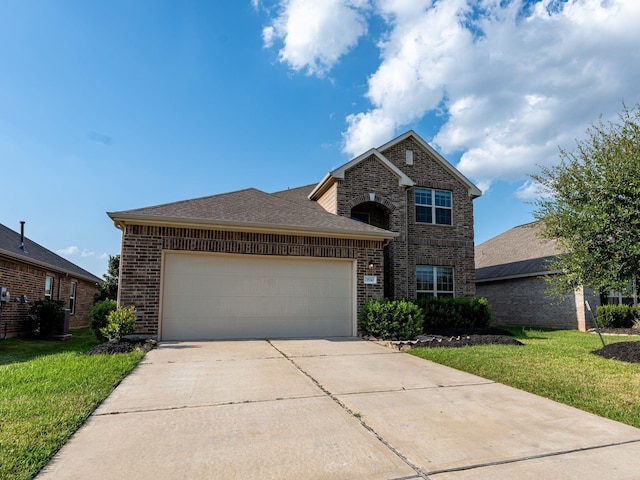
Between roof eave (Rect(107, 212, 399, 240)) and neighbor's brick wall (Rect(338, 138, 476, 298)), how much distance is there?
3.04 meters

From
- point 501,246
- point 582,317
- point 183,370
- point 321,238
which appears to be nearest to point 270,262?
point 321,238

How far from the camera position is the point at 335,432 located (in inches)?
144

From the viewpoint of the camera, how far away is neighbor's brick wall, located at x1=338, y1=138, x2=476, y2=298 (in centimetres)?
1430

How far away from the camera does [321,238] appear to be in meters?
10.8

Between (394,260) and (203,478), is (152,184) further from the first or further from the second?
(203,478)

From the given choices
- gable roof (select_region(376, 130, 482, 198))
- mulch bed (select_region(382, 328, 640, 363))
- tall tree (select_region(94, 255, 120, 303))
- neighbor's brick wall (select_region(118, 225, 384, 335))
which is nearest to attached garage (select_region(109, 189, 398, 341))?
neighbor's brick wall (select_region(118, 225, 384, 335))

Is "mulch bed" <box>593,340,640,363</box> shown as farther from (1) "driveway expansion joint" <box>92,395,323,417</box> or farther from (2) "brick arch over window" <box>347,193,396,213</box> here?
(2) "brick arch over window" <box>347,193,396,213</box>

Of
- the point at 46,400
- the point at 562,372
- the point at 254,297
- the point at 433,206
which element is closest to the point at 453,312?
the point at 433,206

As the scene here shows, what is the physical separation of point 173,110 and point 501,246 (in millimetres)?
19023

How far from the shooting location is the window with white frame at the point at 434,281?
49.0ft

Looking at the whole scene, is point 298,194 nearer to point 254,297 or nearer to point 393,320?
point 254,297

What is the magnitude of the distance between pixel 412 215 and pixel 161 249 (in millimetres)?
9325

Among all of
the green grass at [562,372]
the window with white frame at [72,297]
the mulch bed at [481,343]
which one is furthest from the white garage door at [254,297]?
the window with white frame at [72,297]

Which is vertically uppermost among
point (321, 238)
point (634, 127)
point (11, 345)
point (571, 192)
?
point (634, 127)
